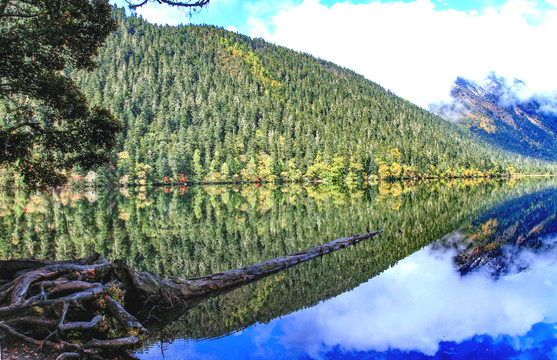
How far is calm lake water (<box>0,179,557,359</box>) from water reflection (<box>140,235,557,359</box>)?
0.10 ft

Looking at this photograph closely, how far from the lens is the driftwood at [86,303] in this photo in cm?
689

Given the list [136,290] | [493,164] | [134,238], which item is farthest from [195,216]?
[493,164]

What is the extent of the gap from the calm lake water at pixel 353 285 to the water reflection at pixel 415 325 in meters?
0.03

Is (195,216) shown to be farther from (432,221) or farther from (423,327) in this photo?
(423,327)

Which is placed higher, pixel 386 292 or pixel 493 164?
pixel 493 164

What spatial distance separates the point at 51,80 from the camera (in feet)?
34.5

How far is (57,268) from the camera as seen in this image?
866cm

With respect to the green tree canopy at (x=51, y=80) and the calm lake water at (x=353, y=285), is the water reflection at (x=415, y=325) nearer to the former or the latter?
the calm lake water at (x=353, y=285)

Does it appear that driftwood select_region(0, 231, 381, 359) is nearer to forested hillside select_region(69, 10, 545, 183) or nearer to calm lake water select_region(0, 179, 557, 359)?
calm lake water select_region(0, 179, 557, 359)

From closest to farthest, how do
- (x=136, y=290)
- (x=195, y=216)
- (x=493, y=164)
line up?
(x=136, y=290)
(x=195, y=216)
(x=493, y=164)

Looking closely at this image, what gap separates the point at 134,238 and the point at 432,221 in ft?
68.4

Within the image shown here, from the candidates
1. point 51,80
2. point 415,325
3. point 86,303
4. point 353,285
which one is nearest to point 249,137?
point 353,285

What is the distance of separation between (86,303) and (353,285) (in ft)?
27.2

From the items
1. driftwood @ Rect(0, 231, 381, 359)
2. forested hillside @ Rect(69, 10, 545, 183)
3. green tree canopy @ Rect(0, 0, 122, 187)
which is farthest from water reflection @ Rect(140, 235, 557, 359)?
forested hillside @ Rect(69, 10, 545, 183)
